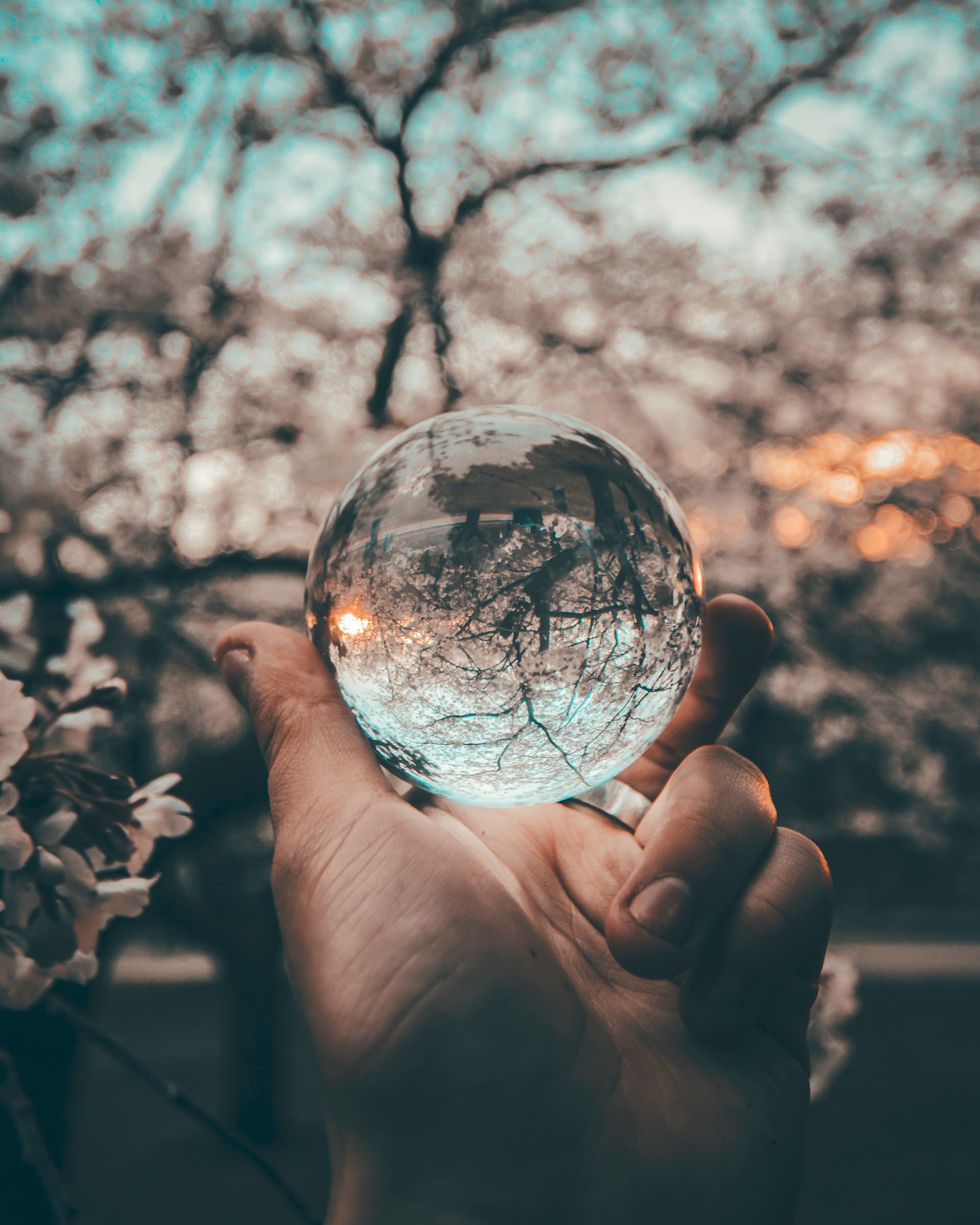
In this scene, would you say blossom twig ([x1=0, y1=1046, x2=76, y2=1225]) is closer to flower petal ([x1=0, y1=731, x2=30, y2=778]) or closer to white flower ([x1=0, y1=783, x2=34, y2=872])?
white flower ([x1=0, y1=783, x2=34, y2=872])

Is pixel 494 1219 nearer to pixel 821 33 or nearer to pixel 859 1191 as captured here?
pixel 821 33

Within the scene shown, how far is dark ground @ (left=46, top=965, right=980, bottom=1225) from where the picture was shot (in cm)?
516

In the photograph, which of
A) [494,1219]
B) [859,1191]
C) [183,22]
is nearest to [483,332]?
[183,22]

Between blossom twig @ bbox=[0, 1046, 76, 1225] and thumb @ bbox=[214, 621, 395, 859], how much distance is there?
0.53 meters

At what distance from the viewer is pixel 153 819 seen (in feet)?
5.03

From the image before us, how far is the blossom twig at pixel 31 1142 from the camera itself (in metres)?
1.07

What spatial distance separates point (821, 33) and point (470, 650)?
514cm

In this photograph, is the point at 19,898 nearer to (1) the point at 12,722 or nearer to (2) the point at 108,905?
(2) the point at 108,905

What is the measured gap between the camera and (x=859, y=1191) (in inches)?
224

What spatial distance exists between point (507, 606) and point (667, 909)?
67 cm

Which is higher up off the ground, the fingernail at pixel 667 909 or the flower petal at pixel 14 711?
the flower petal at pixel 14 711

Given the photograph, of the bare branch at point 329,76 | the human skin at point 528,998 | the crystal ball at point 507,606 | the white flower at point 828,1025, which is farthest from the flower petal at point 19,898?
the bare branch at point 329,76

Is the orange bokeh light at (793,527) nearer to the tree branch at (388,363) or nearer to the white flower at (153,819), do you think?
the tree branch at (388,363)

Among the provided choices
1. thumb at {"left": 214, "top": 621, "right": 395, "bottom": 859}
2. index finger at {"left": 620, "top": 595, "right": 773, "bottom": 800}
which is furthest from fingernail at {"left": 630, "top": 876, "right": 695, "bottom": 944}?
thumb at {"left": 214, "top": 621, "right": 395, "bottom": 859}
